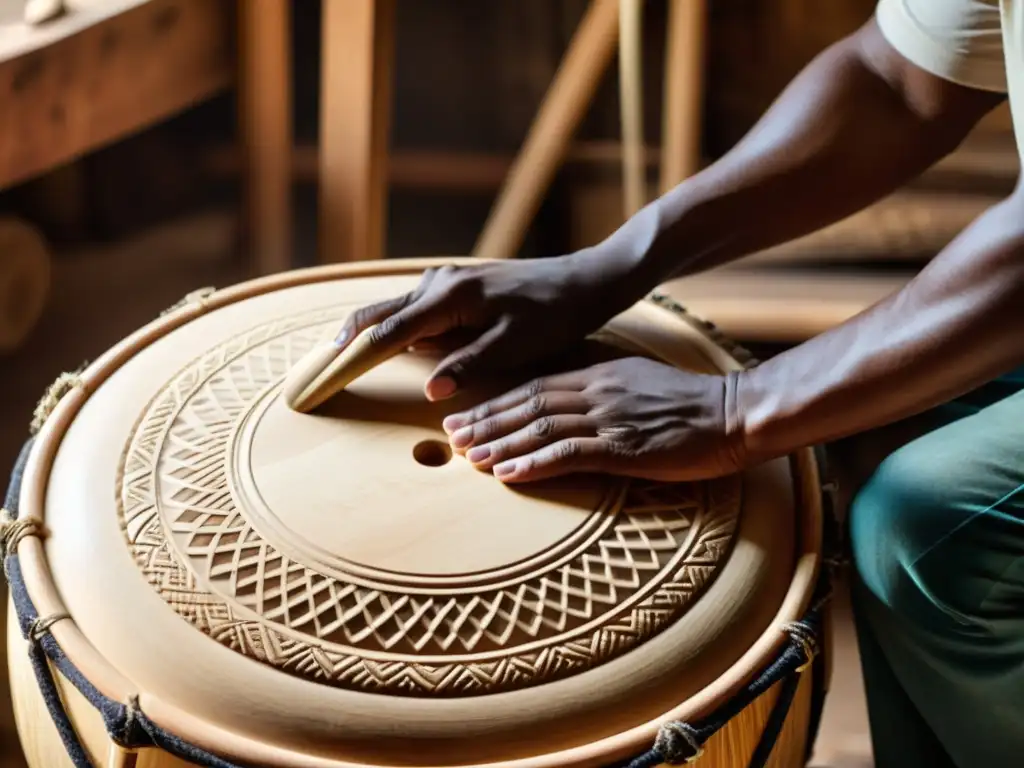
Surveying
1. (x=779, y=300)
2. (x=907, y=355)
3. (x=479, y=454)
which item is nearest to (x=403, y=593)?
(x=479, y=454)

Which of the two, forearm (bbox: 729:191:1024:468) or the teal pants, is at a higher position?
forearm (bbox: 729:191:1024:468)

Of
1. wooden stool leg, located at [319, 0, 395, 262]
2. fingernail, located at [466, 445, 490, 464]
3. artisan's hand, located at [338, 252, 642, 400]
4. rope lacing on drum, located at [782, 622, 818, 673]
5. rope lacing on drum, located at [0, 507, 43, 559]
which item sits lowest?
rope lacing on drum, located at [782, 622, 818, 673]

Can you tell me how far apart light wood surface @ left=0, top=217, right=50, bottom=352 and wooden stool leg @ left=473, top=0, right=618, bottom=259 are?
674mm

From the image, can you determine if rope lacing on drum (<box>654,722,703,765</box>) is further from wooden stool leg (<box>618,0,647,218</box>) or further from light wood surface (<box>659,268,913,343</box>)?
wooden stool leg (<box>618,0,647,218</box>)

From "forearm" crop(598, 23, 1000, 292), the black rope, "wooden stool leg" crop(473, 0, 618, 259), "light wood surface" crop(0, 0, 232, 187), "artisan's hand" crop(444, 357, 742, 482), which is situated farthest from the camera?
"wooden stool leg" crop(473, 0, 618, 259)

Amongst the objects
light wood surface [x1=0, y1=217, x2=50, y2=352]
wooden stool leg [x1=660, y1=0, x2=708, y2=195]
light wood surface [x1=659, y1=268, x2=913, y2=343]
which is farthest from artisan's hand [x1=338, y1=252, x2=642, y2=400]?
light wood surface [x1=0, y1=217, x2=50, y2=352]

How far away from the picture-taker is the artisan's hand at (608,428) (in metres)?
0.73

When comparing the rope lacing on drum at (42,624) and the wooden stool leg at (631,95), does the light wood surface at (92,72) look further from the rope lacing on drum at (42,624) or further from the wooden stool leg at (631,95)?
the rope lacing on drum at (42,624)

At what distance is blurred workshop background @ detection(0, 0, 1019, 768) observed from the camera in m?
1.36

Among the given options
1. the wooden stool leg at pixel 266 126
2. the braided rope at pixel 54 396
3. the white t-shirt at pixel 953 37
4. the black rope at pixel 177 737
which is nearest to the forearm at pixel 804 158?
the white t-shirt at pixel 953 37

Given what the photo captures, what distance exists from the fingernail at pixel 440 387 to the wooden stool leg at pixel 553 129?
29.3 inches

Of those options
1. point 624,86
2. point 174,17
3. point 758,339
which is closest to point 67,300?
point 174,17

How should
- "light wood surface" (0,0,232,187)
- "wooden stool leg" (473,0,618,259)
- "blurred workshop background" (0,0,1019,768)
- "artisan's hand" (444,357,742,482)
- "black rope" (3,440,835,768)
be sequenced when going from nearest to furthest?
"black rope" (3,440,835,768)
"artisan's hand" (444,357,742,482)
"light wood surface" (0,0,232,187)
"blurred workshop background" (0,0,1019,768)
"wooden stool leg" (473,0,618,259)

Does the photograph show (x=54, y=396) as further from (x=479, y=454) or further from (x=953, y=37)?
(x=953, y=37)
